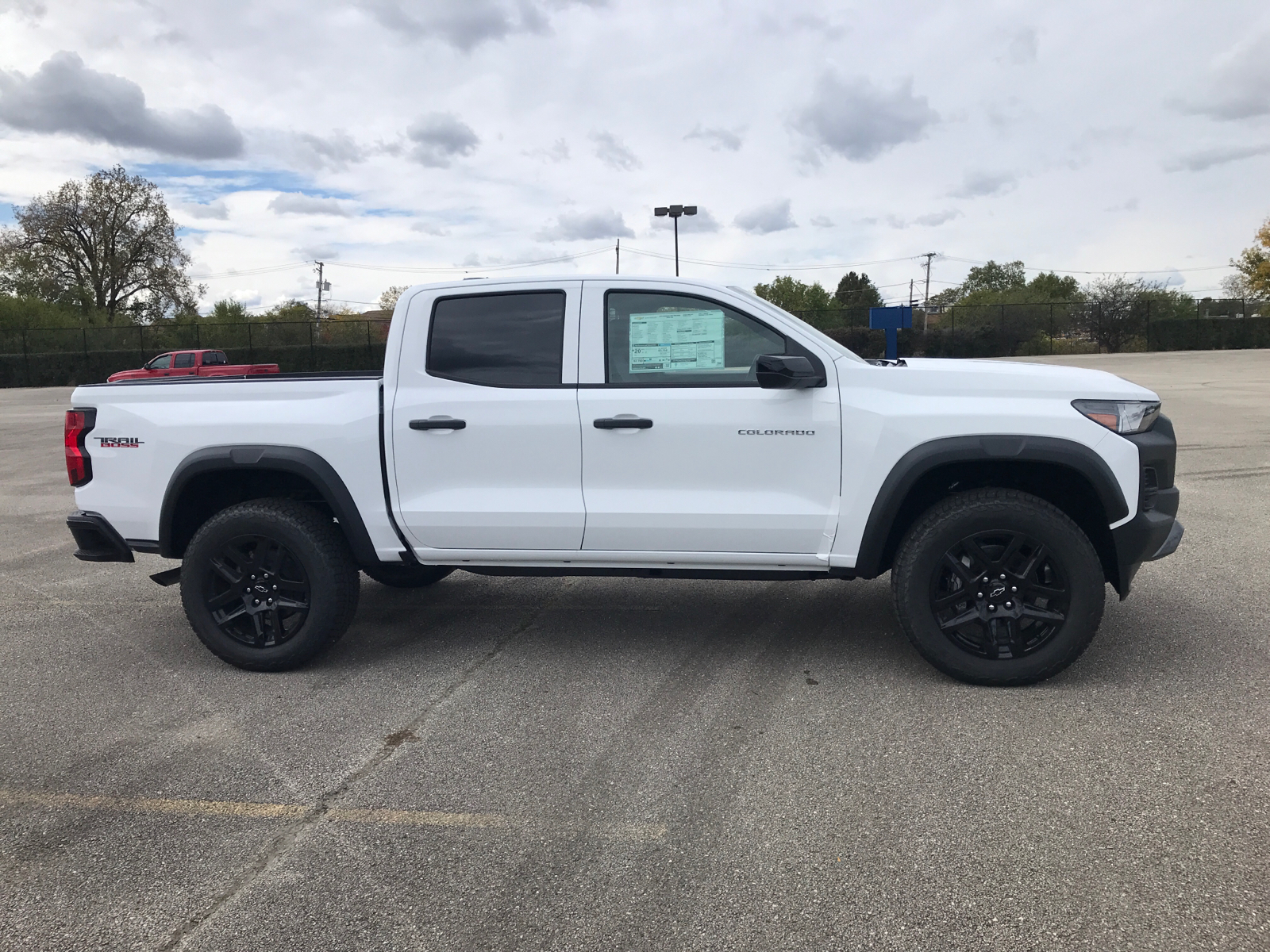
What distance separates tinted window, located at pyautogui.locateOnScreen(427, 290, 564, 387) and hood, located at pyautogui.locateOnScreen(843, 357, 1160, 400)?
4.81 ft

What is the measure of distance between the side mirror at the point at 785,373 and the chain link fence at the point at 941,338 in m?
39.9

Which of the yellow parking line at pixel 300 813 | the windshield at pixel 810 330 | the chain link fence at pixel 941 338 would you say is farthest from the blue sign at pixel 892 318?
the yellow parking line at pixel 300 813

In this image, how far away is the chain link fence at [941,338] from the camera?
43.3 metres

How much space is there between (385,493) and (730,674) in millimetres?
1865

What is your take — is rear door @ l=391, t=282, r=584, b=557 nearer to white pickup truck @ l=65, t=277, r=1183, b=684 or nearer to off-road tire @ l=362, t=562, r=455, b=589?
white pickup truck @ l=65, t=277, r=1183, b=684

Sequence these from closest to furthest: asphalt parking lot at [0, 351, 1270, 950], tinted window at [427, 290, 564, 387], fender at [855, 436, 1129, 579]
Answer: asphalt parking lot at [0, 351, 1270, 950] < fender at [855, 436, 1129, 579] < tinted window at [427, 290, 564, 387]

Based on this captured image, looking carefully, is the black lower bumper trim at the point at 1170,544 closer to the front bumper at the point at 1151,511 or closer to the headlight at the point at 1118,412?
the front bumper at the point at 1151,511

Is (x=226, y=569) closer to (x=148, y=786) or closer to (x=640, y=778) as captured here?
(x=148, y=786)

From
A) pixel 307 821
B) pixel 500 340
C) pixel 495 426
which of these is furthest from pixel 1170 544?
pixel 307 821

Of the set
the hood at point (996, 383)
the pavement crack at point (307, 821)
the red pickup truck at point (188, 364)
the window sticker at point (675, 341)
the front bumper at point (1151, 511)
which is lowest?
the pavement crack at point (307, 821)

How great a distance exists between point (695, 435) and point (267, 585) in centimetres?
226

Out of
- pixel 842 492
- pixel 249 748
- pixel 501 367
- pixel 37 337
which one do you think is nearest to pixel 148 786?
pixel 249 748

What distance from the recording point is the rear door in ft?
14.4

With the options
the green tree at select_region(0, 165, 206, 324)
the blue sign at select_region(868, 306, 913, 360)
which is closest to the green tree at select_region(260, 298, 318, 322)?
the green tree at select_region(0, 165, 206, 324)
